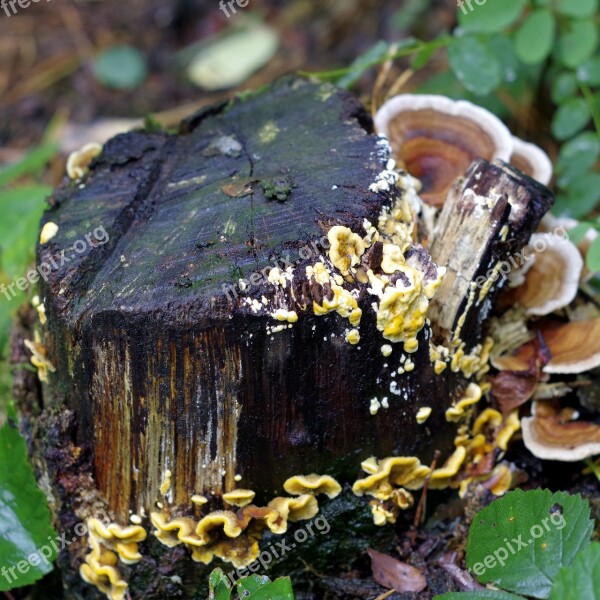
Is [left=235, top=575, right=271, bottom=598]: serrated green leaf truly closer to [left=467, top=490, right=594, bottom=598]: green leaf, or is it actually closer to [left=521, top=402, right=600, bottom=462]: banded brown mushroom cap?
[left=467, top=490, right=594, bottom=598]: green leaf

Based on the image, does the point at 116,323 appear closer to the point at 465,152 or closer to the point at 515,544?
the point at 515,544

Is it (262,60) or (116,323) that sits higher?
(116,323)

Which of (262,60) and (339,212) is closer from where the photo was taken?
(339,212)

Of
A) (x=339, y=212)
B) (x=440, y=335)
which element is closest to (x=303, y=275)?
(x=339, y=212)

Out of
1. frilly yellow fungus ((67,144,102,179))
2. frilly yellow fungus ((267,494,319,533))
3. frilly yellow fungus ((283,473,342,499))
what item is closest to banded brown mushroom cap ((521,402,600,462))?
frilly yellow fungus ((283,473,342,499))

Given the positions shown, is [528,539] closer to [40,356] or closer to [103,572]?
[103,572]

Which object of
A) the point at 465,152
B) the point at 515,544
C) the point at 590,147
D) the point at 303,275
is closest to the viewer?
the point at 515,544

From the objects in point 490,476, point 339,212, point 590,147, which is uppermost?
point 339,212
